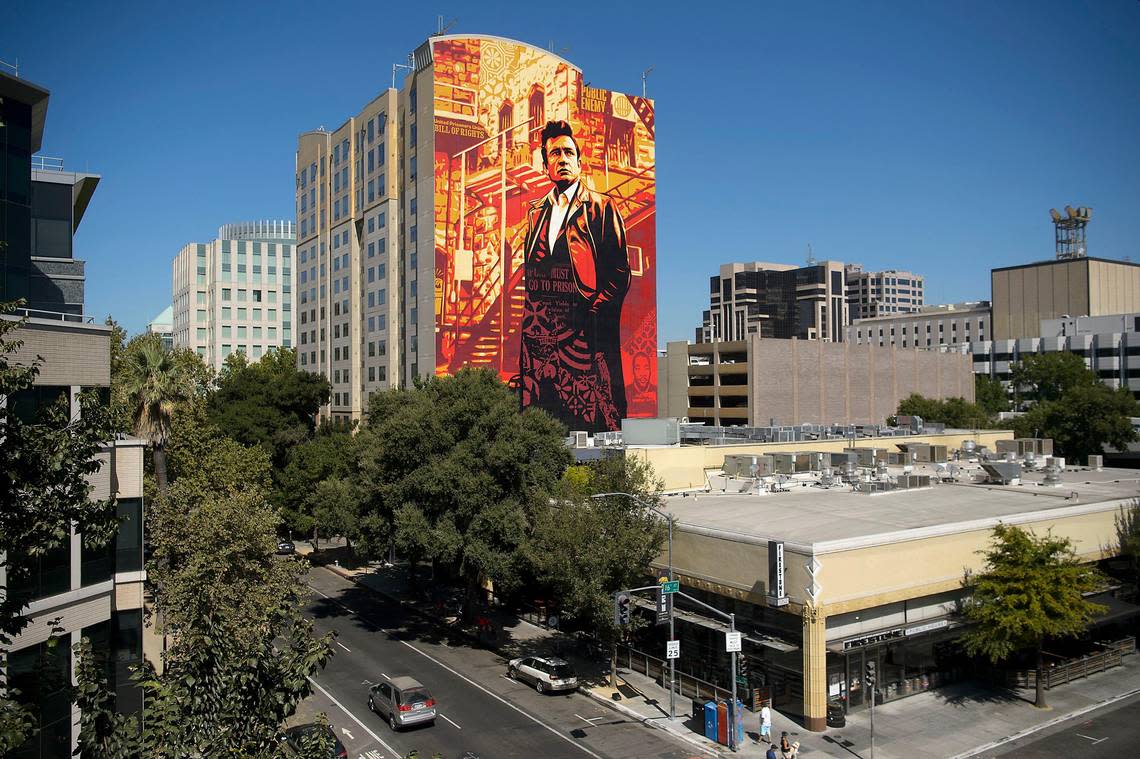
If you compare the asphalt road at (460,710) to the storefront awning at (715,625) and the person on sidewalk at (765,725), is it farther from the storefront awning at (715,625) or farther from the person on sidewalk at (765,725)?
the storefront awning at (715,625)

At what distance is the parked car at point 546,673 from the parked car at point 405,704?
5584 mm

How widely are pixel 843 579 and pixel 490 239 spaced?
197ft

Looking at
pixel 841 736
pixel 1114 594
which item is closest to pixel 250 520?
pixel 841 736

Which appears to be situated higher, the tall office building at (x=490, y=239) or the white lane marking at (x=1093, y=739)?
the tall office building at (x=490, y=239)

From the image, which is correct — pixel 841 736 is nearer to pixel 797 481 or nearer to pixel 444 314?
pixel 797 481

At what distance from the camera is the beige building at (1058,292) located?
528ft

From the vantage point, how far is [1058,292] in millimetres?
165125

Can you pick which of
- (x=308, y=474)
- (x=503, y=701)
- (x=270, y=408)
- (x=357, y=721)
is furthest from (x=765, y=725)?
(x=270, y=408)

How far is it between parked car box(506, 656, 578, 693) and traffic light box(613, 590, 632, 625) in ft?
14.4

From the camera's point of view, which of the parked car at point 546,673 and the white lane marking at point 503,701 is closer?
the white lane marking at point 503,701

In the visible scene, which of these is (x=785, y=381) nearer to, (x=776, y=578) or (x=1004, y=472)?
(x=1004, y=472)

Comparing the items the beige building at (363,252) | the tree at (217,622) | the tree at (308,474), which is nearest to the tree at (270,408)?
the tree at (308,474)

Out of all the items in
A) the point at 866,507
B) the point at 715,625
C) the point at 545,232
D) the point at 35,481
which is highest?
the point at 545,232

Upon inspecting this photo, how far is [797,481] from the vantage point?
52562 millimetres
